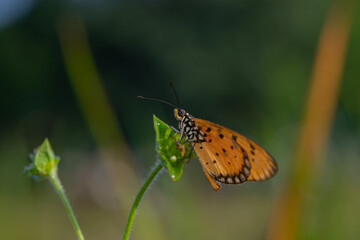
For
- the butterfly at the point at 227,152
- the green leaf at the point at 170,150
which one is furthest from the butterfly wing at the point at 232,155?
the green leaf at the point at 170,150

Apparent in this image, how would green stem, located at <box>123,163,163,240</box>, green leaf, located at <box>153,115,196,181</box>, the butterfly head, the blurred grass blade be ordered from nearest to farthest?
green stem, located at <box>123,163,163,240</box> → green leaf, located at <box>153,115,196,181</box> → the butterfly head → the blurred grass blade

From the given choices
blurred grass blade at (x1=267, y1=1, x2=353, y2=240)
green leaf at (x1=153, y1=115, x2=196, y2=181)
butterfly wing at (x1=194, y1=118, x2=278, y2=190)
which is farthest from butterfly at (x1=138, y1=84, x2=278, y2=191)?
blurred grass blade at (x1=267, y1=1, x2=353, y2=240)

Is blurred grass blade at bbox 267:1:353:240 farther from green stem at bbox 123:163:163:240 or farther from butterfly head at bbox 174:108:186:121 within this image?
green stem at bbox 123:163:163:240

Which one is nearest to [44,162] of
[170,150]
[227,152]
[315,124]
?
[170,150]

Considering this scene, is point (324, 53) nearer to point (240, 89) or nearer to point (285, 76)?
point (285, 76)

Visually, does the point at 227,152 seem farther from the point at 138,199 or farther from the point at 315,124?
the point at 315,124

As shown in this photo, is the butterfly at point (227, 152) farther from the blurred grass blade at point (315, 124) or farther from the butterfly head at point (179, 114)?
the blurred grass blade at point (315, 124)

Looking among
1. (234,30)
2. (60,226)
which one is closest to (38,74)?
(234,30)
